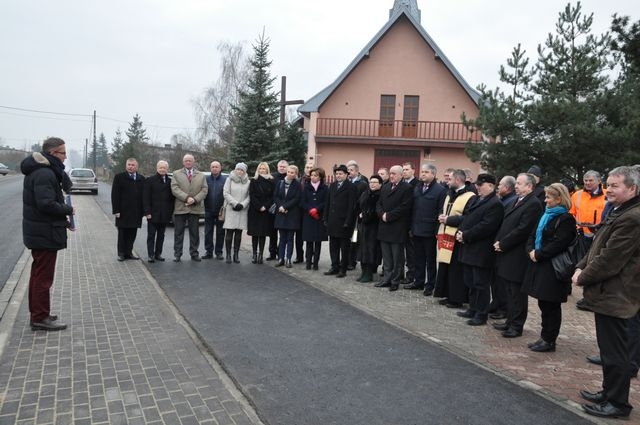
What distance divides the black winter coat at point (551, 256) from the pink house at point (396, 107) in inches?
819

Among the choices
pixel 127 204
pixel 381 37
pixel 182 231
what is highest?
pixel 381 37

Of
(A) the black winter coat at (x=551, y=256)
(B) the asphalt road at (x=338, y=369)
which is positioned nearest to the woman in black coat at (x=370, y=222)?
(B) the asphalt road at (x=338, y=369)

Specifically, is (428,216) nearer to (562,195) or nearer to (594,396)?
(562,195)

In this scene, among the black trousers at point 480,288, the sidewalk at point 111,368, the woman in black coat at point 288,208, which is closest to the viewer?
the sidewalk at point 111,368

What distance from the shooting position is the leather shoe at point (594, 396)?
13.8 ft

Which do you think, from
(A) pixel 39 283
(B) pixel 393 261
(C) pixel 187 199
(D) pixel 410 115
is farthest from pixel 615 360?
(D) pixel 410 115

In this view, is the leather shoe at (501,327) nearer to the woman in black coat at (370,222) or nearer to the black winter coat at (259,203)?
the woman in black coat at (370,222)

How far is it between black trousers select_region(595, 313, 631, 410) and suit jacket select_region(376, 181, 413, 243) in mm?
4162

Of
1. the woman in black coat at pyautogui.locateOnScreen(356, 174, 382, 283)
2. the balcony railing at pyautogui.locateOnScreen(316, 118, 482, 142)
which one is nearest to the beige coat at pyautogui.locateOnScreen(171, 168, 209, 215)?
the woman in black coat at pyautogui.locateOnScreen(356, 174, 382, 283)

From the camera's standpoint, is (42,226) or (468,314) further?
(468,314)

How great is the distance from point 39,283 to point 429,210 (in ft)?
18.3

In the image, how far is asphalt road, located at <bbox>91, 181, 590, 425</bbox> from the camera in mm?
3953

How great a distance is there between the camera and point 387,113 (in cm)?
2662

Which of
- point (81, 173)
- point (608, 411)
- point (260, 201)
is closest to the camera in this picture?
point (608, 411)
